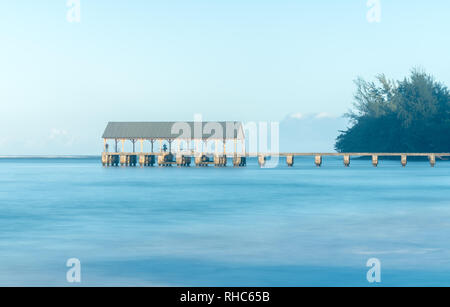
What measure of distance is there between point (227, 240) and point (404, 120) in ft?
270

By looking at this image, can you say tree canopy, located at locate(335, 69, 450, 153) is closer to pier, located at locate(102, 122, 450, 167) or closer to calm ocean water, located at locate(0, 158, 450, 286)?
pier, located at locate(102, 122, 450, 167)

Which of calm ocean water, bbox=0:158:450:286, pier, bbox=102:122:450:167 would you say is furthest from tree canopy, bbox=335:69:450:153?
calm ocean water, bbox=0:158:450:286

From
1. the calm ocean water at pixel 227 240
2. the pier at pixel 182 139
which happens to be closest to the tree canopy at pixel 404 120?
the pier at pixel 182 139

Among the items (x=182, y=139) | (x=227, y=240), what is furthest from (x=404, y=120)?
(x=227, y=240)

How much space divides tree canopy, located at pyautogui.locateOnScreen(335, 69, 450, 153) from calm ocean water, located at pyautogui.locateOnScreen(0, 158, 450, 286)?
60.0 metres

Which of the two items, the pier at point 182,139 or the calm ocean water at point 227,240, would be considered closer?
the calm ocean water at point 227,240

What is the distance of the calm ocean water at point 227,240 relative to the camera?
13.9 m

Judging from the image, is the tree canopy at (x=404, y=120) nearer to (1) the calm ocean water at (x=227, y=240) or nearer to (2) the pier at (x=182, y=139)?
(2) the pier at (x=182, y=139)

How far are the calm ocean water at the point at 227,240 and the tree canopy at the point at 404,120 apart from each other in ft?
197

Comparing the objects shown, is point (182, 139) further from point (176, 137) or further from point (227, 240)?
point (227, 240)

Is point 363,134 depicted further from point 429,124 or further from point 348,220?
point 348,220

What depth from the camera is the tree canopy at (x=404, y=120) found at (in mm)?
94500
